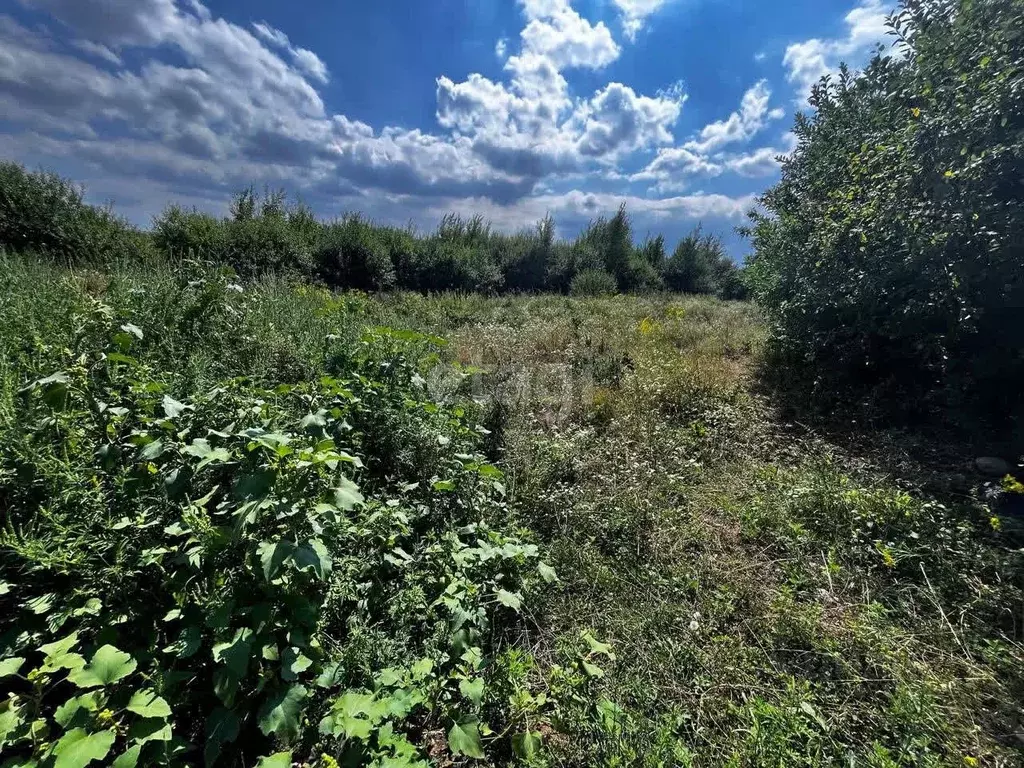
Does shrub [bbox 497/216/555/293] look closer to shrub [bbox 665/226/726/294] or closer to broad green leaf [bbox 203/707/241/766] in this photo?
shrub [bbox 665/226/726/294]

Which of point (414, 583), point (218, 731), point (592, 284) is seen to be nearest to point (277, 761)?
point (218, 731)

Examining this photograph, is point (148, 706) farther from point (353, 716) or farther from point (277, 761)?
point (353, 716)

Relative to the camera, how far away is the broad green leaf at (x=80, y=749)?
41.5 inches

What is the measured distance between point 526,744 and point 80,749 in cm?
134

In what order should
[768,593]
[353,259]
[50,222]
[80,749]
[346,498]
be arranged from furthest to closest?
[353,259] → [50,222] → [768,593] → [346,498] → [80,749]

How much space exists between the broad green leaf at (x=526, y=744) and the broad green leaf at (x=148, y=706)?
1166 millimetres

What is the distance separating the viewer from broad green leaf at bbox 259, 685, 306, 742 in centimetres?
135

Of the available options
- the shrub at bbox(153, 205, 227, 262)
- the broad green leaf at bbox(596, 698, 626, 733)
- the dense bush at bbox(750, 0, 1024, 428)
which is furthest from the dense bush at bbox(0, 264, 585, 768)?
the shrub at bbox(153, 205, 227, 262)

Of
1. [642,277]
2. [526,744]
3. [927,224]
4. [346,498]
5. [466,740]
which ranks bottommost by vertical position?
[526,744]

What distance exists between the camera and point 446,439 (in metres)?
2.74

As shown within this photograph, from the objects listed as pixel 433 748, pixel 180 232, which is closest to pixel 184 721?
pixel 433 748

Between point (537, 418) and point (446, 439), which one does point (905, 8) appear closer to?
point (537, 418)

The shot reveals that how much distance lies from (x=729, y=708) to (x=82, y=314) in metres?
4.05

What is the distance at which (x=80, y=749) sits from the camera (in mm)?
1087
